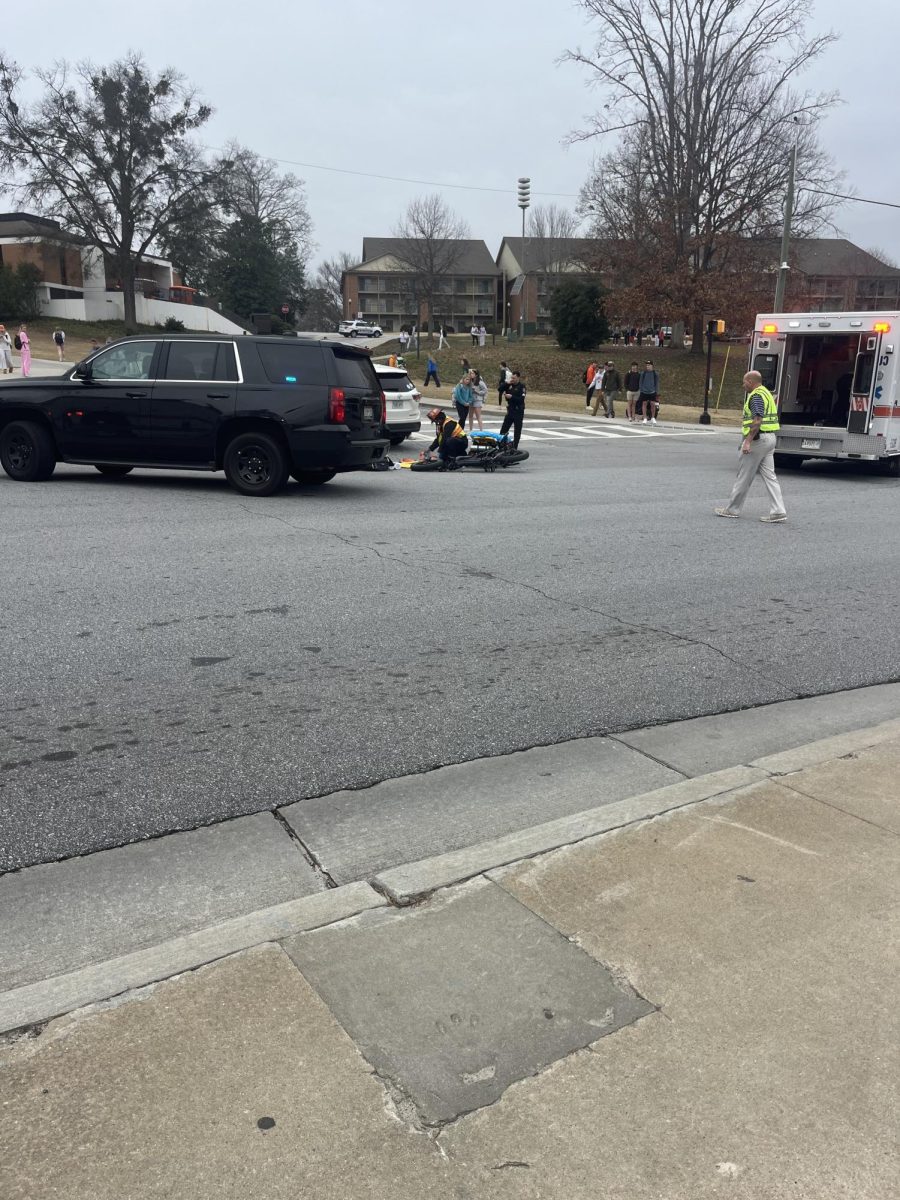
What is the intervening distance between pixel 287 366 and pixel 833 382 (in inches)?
470

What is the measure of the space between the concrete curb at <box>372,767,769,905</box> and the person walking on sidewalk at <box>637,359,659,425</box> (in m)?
27.1

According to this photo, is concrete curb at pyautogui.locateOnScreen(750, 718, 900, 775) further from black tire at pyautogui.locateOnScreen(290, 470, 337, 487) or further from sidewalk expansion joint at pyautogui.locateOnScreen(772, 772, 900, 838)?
black tire at pyautogui.locateOnScreen(290, 470, 337, 487)

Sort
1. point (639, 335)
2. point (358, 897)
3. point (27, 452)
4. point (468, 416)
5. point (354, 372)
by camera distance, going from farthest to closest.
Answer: point (639, 335)
point (468, 416)
point (27, 452)
point (354, 372)
point (358, 897)

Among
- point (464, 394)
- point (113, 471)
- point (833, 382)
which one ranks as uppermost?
point (833, 382)

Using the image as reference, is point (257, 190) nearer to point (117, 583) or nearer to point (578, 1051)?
point (117, 583)

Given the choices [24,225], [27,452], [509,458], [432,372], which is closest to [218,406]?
[27,452]

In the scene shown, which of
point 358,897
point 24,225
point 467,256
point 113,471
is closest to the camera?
point 358,897

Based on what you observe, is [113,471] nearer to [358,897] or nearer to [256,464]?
[256,464]

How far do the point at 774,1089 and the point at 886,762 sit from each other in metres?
2.56

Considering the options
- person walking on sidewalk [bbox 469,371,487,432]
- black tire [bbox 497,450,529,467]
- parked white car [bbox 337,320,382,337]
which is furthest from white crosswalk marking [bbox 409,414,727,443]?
parked white car [bbox 337,320,382,337]

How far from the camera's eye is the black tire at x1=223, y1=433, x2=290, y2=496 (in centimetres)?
1164

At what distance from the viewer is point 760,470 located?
457 inches

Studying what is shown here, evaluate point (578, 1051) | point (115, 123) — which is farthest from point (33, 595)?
point (115, 123)

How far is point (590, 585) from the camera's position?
26.2 ft
